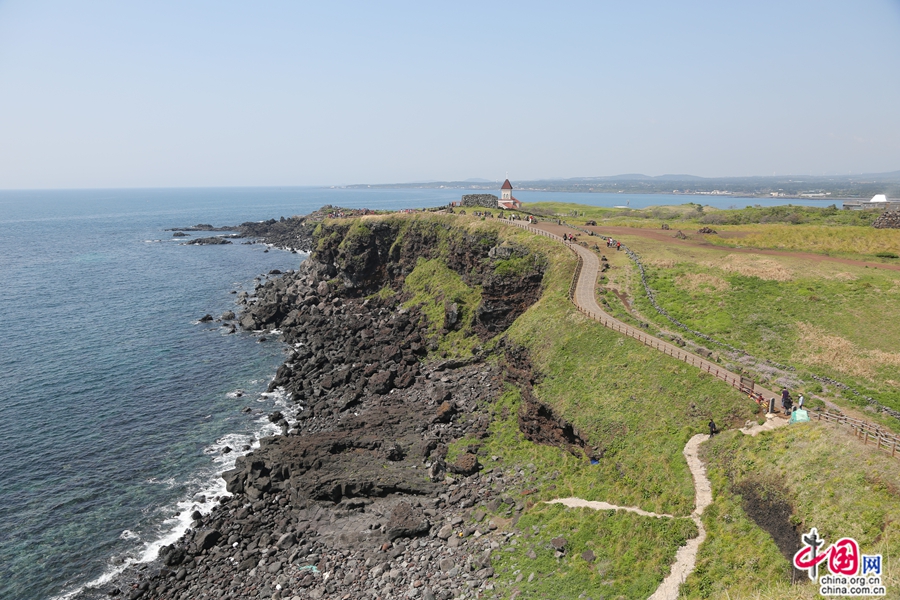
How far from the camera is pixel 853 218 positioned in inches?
3287

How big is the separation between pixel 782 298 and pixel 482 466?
3409 centimetres

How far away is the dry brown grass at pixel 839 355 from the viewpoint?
113 ft

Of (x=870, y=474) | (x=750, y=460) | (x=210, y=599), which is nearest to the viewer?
(x=870, y=474)

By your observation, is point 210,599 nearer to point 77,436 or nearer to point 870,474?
point 77,436

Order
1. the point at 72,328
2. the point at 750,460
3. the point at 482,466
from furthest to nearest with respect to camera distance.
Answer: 1. the point at 72,328
2. the point at 482,466
3. the point at 750,460

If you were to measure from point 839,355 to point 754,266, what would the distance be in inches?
773

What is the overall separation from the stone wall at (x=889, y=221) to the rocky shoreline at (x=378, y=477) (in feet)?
190

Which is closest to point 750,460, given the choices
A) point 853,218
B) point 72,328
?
point 853,218

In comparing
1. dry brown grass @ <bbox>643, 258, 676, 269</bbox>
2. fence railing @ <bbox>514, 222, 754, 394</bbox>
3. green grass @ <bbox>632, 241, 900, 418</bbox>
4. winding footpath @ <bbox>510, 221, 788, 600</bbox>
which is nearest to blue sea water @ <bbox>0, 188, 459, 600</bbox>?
winding footpath @ <bbox>510, 221, 788, 600</bbox>

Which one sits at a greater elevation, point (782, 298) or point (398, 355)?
point (782, 298)

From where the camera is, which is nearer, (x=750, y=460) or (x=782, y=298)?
(x=750, y=460)

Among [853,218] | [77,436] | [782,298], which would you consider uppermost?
[853,218]

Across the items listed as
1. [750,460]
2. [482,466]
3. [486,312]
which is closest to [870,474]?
[750,460]

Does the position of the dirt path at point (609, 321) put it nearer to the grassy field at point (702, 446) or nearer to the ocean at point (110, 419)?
the grassy field at point (702, 446)
